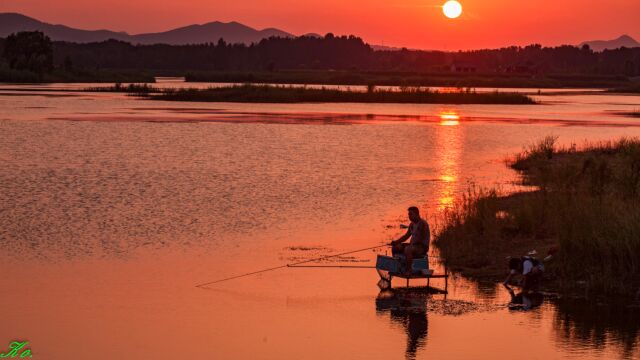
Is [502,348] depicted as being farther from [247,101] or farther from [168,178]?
[247,101]

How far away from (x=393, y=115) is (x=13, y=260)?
67253 millimetres

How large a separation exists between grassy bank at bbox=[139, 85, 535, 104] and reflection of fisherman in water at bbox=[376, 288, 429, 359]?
8679 cm

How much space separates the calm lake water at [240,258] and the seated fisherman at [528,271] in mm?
476

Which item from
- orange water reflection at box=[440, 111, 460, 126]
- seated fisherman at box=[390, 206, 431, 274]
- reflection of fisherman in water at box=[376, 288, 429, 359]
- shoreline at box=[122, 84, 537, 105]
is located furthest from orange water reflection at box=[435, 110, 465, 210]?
Answer: shoreline at box=[122, 84, 537, 105]

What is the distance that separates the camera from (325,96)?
108 metres

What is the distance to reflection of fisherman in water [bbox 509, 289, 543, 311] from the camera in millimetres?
16795

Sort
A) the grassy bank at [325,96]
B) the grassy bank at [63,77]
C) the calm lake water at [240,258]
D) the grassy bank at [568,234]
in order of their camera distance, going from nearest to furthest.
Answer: the calm lake water at [240,258] < the grassy bank at [568,234] < the grassy bank at [325,96] < the grassy bank at [63,77]

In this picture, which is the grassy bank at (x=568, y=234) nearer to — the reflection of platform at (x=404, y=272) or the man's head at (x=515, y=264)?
the man's head at (x=515, y=264)

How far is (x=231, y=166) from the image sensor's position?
40.9 m

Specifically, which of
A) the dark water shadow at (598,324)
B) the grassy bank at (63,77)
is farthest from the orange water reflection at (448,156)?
the grassy bank at (63,77)

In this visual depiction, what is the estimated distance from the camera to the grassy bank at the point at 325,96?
10462 centimetres

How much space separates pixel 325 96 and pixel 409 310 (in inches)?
3648

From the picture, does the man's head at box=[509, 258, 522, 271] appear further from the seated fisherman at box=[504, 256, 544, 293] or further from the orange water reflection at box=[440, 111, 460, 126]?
the orange water reflection at box=[440, 111, 460, 126]

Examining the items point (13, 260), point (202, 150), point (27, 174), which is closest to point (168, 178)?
point (27, 174)
